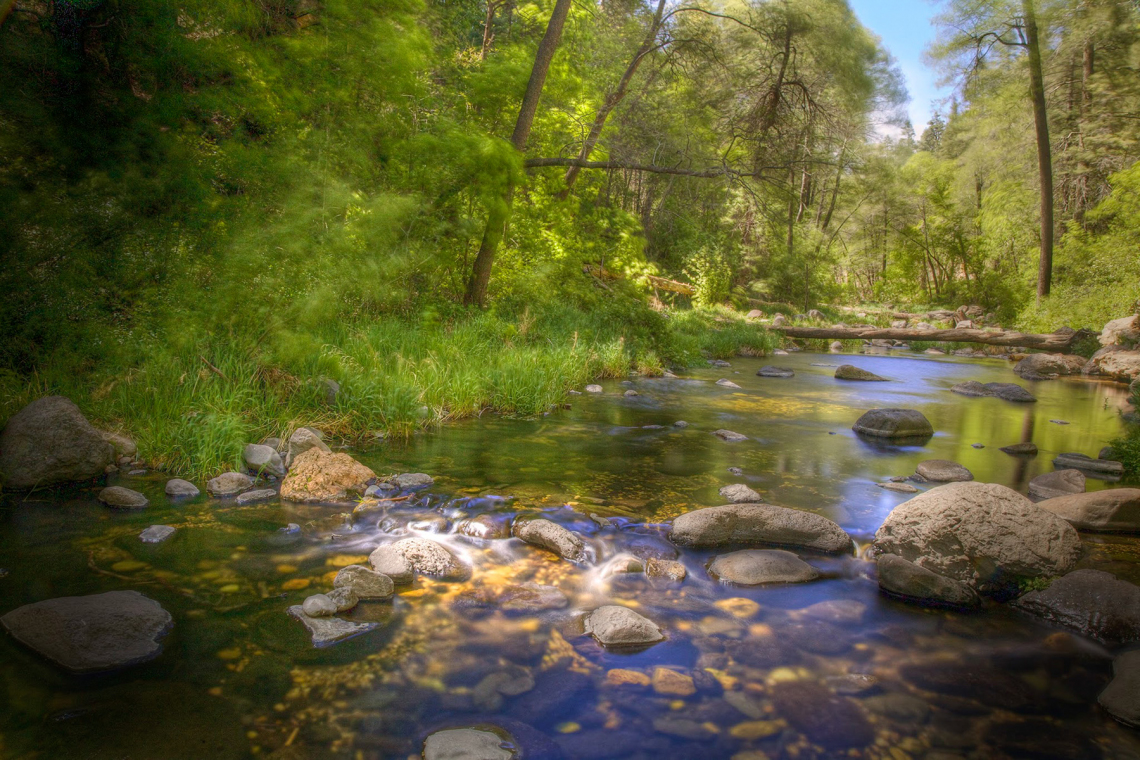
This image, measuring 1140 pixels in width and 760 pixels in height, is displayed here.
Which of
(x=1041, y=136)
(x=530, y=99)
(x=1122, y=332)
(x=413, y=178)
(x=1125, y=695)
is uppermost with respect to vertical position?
(x=1041, y=136)

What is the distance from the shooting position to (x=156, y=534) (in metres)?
4.12

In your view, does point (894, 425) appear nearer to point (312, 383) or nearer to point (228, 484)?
point (312, 383)

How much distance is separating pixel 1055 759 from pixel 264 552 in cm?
425

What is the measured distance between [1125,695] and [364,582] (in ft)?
12.5

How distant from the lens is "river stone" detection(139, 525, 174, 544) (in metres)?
4.06

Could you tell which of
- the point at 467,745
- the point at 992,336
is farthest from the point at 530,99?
the point at 992,336

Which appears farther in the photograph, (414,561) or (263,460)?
(263,460)

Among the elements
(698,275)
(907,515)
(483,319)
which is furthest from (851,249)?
(907,515)

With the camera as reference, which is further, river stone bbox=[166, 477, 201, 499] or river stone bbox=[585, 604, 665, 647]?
river stone bbox=[166, 477, 201, 499]

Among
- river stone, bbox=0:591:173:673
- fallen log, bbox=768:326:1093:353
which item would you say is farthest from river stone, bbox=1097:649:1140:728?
fallen log, bbox=768:326:1093:353

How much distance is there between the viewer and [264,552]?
13.3 ft

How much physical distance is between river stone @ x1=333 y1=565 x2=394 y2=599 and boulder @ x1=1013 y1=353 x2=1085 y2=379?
17425 mm

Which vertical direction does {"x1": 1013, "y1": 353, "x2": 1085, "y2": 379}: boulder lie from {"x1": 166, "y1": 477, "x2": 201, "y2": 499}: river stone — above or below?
above

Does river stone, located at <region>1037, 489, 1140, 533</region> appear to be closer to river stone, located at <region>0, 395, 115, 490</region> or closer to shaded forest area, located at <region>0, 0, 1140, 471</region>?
shaded forest area, located at <region>0, 0, 1140, 471</region>
